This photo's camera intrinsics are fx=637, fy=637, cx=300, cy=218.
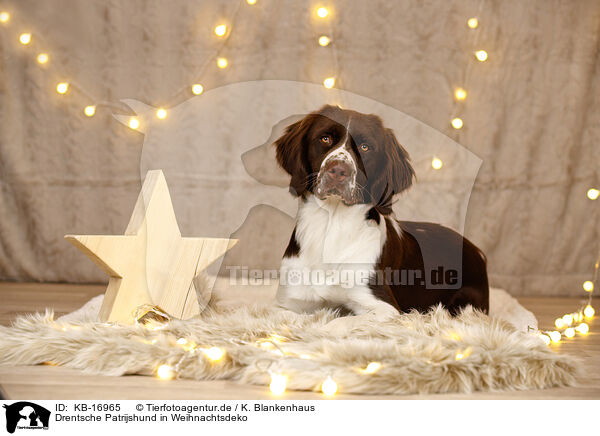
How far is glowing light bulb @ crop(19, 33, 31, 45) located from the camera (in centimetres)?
273

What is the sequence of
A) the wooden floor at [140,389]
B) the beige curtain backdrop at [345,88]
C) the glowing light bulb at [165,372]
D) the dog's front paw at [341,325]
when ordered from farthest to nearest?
the beige curtain backdrop at [345,88] < the dog's front paw at [341,325] < the glowing light bulb at [165,372] < the wooden floor at [140,389]

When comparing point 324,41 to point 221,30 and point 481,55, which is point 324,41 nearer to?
point 221,30

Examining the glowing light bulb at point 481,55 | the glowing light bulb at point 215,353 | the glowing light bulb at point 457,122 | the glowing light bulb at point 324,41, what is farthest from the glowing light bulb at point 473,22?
the glowing light bulb at point 215,353

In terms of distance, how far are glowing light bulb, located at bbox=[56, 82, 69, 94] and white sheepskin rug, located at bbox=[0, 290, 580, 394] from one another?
1.57 metres

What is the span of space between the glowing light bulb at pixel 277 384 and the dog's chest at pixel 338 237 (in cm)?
56

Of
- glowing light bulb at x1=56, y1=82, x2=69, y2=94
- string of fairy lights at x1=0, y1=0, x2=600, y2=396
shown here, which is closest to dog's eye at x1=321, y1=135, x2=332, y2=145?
string of fairy lights at x1=0, y1=0, x2=600, y2=396

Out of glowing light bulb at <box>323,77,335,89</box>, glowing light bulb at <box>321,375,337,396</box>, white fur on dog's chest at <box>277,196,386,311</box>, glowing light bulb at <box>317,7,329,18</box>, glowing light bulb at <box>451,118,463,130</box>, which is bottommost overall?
glowing light bulb at <box>321,375,337,396</box>

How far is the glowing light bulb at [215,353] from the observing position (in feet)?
3.99

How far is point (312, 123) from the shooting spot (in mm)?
1628

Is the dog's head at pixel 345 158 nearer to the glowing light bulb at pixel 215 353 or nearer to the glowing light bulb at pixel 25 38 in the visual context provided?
the glowing light bulb at pixel 215 353
